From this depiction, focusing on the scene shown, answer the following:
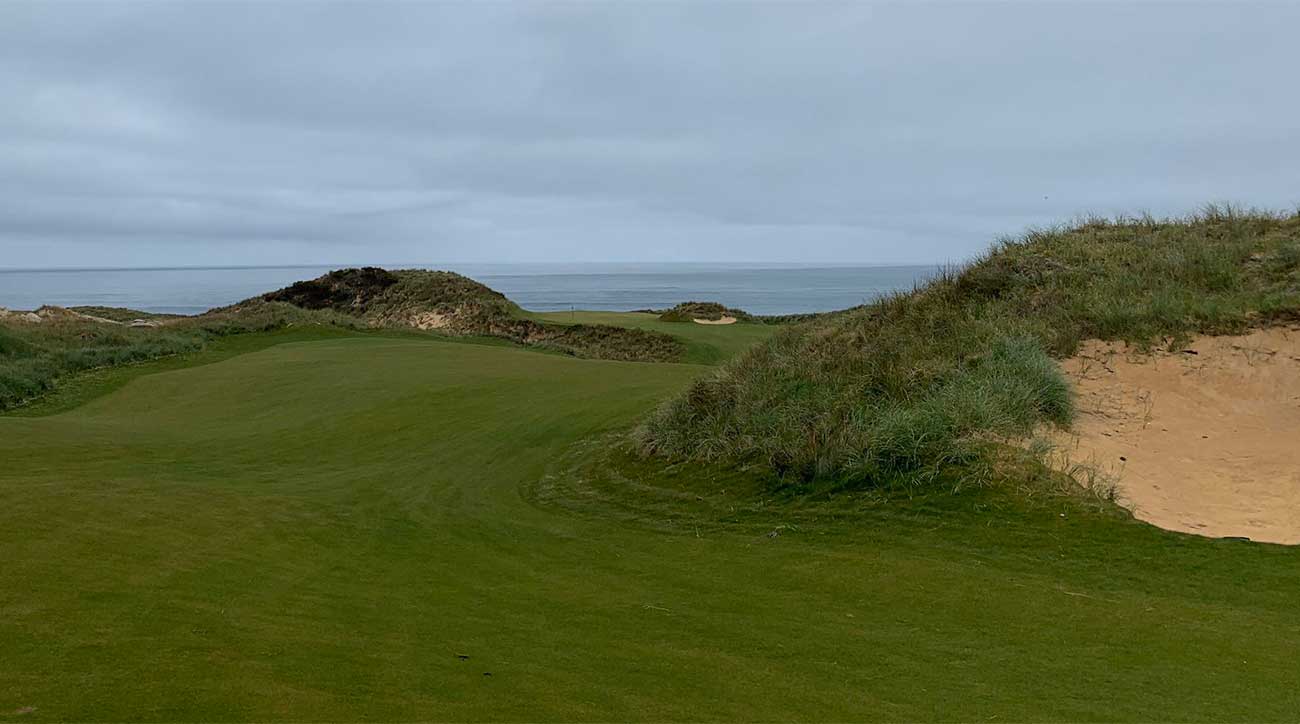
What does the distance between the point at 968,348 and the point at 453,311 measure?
133ft

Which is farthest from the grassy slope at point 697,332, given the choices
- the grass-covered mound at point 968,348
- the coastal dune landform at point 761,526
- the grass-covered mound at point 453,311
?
the grass-covered mound at point 968,348

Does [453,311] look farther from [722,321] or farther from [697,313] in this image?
[722,321]

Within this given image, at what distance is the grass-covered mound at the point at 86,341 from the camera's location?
2533cm

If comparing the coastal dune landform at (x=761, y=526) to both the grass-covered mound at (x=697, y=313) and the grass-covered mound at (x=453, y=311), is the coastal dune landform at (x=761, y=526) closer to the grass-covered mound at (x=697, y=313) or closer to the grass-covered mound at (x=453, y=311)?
the grass-covered mound at (x=453, y=311)

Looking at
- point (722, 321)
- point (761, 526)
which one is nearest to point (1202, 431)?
point (761, 526)

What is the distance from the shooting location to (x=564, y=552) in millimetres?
9648

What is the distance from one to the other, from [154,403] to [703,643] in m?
19.8

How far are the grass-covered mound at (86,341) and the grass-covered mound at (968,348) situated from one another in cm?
1891

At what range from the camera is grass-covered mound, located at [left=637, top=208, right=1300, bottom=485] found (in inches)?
440

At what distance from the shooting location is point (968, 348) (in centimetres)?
1312

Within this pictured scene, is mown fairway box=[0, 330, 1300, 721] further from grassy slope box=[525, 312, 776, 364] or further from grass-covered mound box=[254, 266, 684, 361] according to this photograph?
grass-covered mound box=[254, 266, 684, 361]

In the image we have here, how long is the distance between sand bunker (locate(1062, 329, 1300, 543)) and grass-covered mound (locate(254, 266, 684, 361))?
911 inches

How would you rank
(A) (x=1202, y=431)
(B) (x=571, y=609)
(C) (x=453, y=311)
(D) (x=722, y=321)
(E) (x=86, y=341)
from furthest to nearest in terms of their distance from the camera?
(C) (x=453, y=311)
(D) (x=722, y=321)
(E) (x=86, y=341)
(A) (x=1202, y=431)
(B) (x=571, y=609)

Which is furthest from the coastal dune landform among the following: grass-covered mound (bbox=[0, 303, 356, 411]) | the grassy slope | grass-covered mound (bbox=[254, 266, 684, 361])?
grass-covered mound (bbox=[254, 266, 684, 361])
